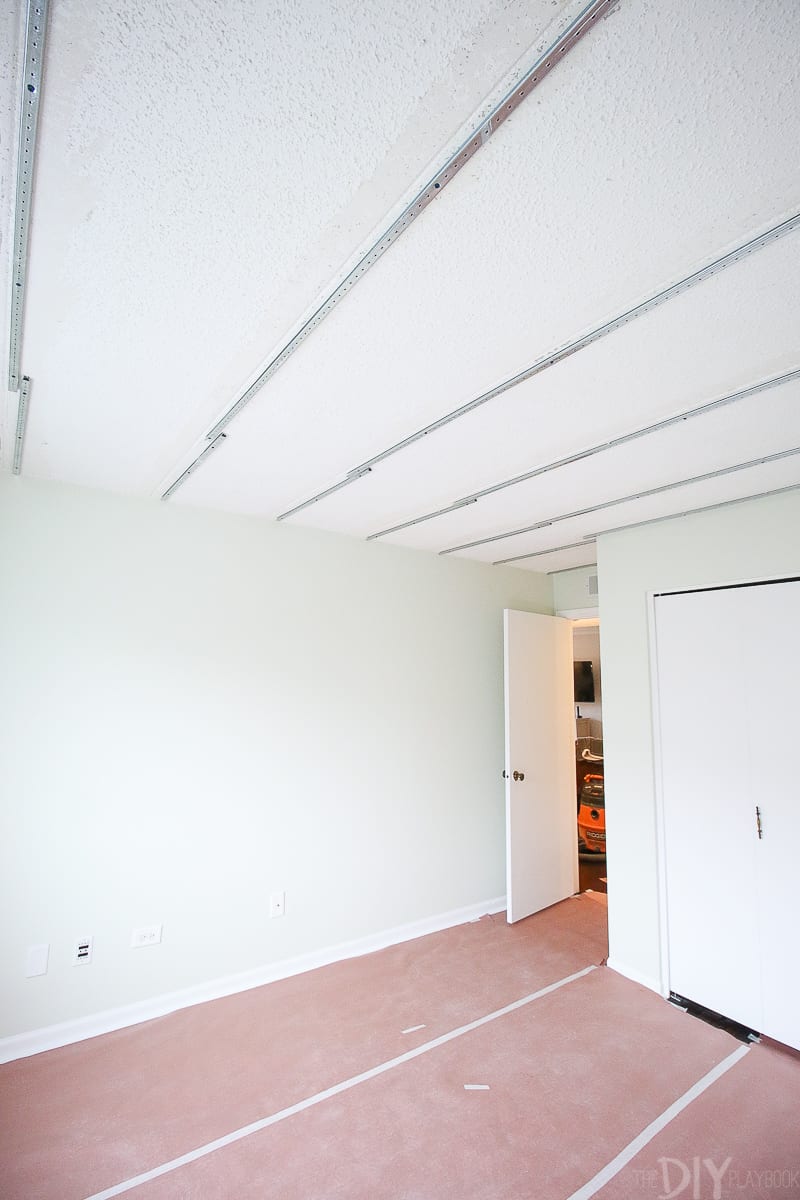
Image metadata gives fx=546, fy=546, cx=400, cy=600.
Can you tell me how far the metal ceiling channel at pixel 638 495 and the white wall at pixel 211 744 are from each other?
0.57m

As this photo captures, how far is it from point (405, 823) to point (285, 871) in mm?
871

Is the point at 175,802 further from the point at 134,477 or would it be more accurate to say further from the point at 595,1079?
the point at 595,1079

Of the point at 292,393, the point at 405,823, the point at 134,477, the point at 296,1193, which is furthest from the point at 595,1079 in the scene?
the point at 134,477

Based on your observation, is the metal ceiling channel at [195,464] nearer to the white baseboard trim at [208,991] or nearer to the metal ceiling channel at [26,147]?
the metal ceiling channel at [26,147]

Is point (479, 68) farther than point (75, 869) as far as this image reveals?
No

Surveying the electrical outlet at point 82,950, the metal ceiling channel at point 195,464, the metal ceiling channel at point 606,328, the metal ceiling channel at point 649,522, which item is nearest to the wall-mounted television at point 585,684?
the metal ceiling channel at point 649,522

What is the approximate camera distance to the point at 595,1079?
Result: 2.25m

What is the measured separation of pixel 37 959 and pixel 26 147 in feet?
9.74

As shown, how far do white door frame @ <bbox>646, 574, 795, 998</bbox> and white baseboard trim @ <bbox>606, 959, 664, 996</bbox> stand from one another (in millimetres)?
23

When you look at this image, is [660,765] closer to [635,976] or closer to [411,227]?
[635,976]

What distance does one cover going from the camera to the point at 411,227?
1.17 meters

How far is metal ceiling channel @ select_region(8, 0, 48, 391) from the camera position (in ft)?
2.72

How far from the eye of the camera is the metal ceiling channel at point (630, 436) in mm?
1742

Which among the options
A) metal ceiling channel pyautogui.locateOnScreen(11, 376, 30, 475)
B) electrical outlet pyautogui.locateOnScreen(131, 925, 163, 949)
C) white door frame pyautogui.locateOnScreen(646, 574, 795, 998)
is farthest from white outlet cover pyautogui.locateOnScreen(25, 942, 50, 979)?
white door frame pyautogui.locateOnScreen(646, 574, 795, 998)
